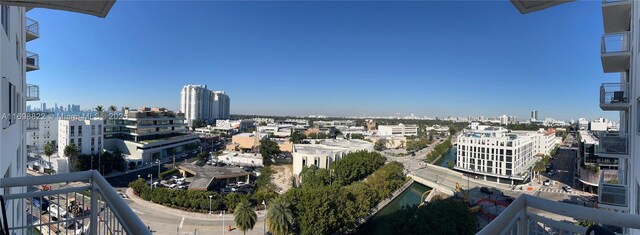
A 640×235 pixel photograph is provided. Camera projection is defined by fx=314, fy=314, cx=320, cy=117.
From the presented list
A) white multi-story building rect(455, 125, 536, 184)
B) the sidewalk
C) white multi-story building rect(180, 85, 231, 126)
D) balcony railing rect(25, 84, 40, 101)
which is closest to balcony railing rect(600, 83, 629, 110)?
balcony railing rect(25, 84, 40, 101)

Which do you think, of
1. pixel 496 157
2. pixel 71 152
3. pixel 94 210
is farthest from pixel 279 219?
pixel 496 157

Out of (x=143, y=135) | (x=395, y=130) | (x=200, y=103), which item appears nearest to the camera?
(x=143, y=135)

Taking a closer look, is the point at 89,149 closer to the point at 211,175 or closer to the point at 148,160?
the point at 148,160

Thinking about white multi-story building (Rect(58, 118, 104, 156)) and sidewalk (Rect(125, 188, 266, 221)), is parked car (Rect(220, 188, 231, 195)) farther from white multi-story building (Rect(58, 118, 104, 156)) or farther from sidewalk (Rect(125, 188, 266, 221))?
white multi-story building (Rect(58, 118, 104, 156))

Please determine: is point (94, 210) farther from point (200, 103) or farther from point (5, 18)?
point (200, 103)

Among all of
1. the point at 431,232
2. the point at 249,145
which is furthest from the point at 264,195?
the point at 249,145

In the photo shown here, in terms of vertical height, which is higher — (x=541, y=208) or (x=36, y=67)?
(x=36, y=67)
